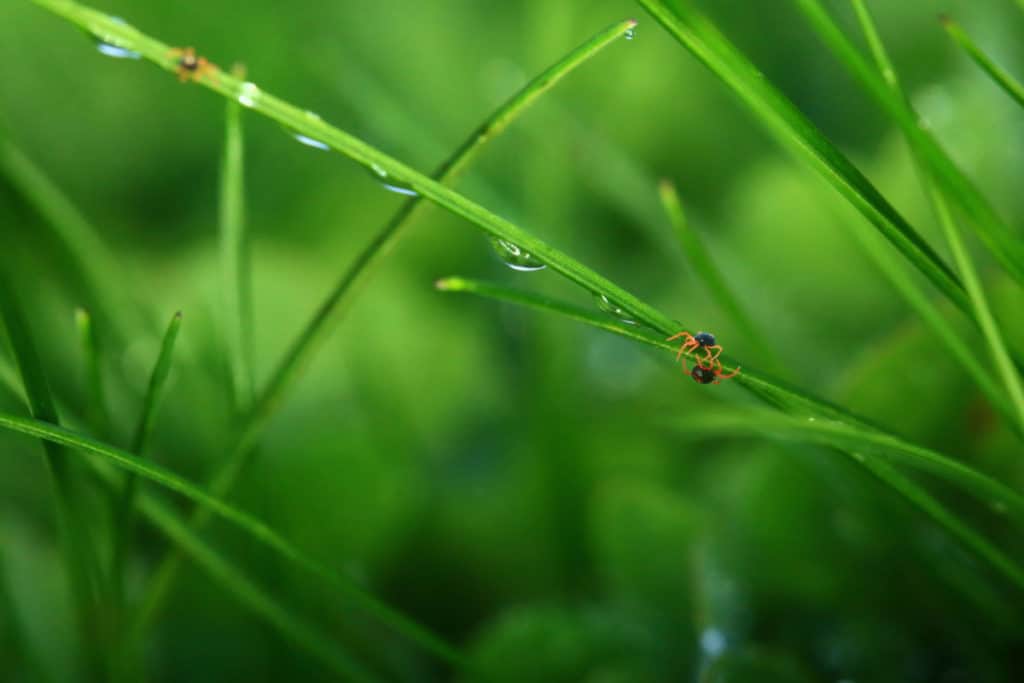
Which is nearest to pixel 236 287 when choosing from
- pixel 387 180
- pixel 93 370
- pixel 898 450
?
pixel 93 370

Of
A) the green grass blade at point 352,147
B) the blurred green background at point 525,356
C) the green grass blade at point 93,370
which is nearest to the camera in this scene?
the green grass blade at point 352,147

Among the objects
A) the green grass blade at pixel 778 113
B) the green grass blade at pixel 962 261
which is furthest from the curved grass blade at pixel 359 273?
the green grass blade at pixel 962 261

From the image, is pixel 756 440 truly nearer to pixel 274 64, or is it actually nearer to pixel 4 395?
pixel 4 395

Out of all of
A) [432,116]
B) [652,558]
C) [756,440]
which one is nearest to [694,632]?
[652,558]

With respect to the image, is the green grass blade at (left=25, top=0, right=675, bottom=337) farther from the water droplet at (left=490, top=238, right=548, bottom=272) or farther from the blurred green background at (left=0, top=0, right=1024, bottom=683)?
the blurred green background at (left=0, top=0, right=1024, bottom=683)

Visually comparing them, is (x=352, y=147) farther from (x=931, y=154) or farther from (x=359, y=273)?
(x=931, y=154)

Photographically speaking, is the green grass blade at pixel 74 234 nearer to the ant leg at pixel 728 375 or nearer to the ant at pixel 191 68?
the ant at pixel 191 68
